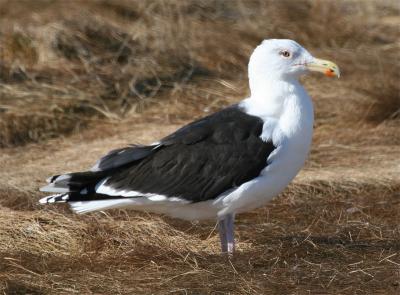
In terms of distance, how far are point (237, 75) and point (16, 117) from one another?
2.74 meters

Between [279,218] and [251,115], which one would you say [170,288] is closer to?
[251,115]

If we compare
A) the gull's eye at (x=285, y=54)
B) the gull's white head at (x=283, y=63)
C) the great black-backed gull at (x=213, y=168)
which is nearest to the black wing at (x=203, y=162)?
the great black-backed gull at (x=213, y=168)

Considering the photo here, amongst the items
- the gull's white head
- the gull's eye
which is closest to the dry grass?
the gull's white head

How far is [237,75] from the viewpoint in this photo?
11477mm

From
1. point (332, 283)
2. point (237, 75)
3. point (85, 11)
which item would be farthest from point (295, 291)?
point (85, 11)

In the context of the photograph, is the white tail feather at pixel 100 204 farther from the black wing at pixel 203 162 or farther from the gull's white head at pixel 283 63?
the gull's white head at pixel 283 63

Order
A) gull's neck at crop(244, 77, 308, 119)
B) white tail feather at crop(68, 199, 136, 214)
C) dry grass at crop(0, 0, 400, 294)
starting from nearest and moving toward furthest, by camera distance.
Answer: dry grass at crop(0, 0, 400, 294), white tail feather at crop(68, 199, 136, 214), gull's neck at crop(244, 77, 308, 119)

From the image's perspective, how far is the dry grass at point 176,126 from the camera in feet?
18.8

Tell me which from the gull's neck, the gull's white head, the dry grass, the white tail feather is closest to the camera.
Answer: the dry grass

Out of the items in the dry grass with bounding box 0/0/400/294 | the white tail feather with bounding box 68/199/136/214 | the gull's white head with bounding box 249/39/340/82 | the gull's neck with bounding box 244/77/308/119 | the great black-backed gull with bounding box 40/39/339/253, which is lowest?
the dry grass with bounding box 0/0/400/294

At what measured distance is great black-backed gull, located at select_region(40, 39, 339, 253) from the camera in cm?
609

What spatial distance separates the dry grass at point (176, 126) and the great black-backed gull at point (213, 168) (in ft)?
1.03

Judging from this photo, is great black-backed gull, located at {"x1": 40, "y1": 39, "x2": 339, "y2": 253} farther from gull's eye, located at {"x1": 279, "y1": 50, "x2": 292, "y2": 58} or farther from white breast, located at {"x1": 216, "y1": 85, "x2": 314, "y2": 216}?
gull's eye, located at {"x1": 279, "y1": 50, "x2": 292, "y2": 58}

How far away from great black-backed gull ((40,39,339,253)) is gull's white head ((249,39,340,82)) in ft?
0.41
